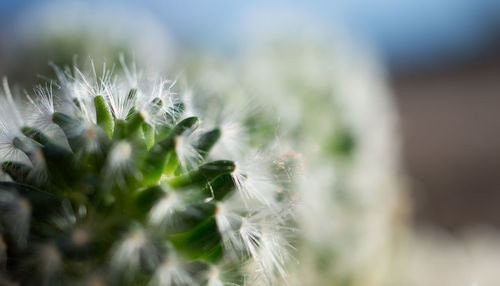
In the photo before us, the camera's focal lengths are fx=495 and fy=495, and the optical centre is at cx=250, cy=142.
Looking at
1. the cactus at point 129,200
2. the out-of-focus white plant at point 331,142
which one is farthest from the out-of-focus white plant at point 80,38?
the cactus at point 129,200

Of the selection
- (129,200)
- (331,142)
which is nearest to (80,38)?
(331,142)

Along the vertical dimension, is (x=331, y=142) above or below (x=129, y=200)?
below

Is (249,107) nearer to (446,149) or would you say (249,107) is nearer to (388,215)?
(388,215)

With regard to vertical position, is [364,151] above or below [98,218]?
below

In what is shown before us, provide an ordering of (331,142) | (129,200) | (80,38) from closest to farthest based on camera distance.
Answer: (129,200) → (331,142) → (80,38)

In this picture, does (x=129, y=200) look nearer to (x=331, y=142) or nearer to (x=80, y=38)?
(x=331, y=142)

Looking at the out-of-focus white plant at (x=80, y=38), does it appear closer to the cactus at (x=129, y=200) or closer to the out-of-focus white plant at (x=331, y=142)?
the out-of-focus white plant at (x=331, y=142)

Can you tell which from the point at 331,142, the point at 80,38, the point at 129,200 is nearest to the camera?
the point at 129,200

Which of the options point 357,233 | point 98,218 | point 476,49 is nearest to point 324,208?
point 357,233
